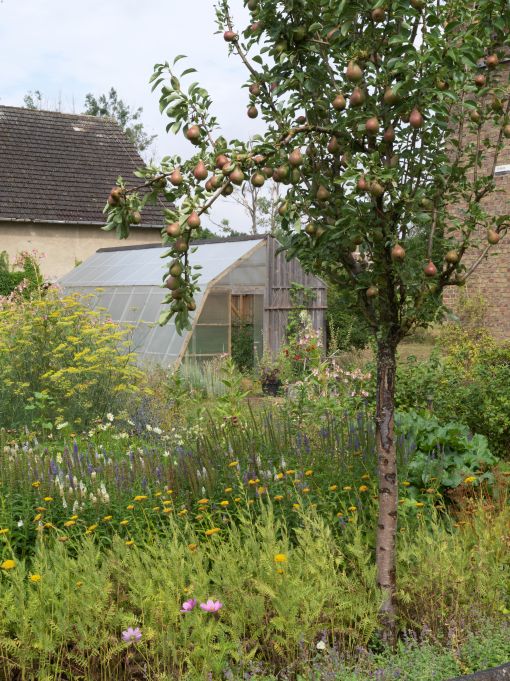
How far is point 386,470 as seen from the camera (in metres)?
4.18

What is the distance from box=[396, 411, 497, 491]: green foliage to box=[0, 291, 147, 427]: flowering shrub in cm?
404

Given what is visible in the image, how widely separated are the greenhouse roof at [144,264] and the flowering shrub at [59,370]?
4862 millimetres

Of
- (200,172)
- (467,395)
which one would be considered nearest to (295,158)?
(200,172)

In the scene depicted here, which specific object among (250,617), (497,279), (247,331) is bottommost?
(250,617)

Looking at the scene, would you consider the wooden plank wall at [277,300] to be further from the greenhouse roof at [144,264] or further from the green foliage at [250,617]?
the green foliage at [250,617]

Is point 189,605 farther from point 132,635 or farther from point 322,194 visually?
A: point 322,194

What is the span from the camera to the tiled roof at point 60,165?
2525 centimetres

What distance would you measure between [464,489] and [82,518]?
2653 millimetres

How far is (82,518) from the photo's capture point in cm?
509

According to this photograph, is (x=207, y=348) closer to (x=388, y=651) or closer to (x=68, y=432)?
(x=68, y=432)

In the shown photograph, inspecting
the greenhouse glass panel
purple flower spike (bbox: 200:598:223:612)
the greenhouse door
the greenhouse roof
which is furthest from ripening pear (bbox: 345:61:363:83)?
the greenhouse door

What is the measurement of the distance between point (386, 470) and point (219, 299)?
12142 mm

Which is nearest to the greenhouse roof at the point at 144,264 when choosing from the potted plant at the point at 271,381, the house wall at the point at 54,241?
the potted plant at the point at 271,381

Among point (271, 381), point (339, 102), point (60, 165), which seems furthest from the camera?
point (60, 165)
